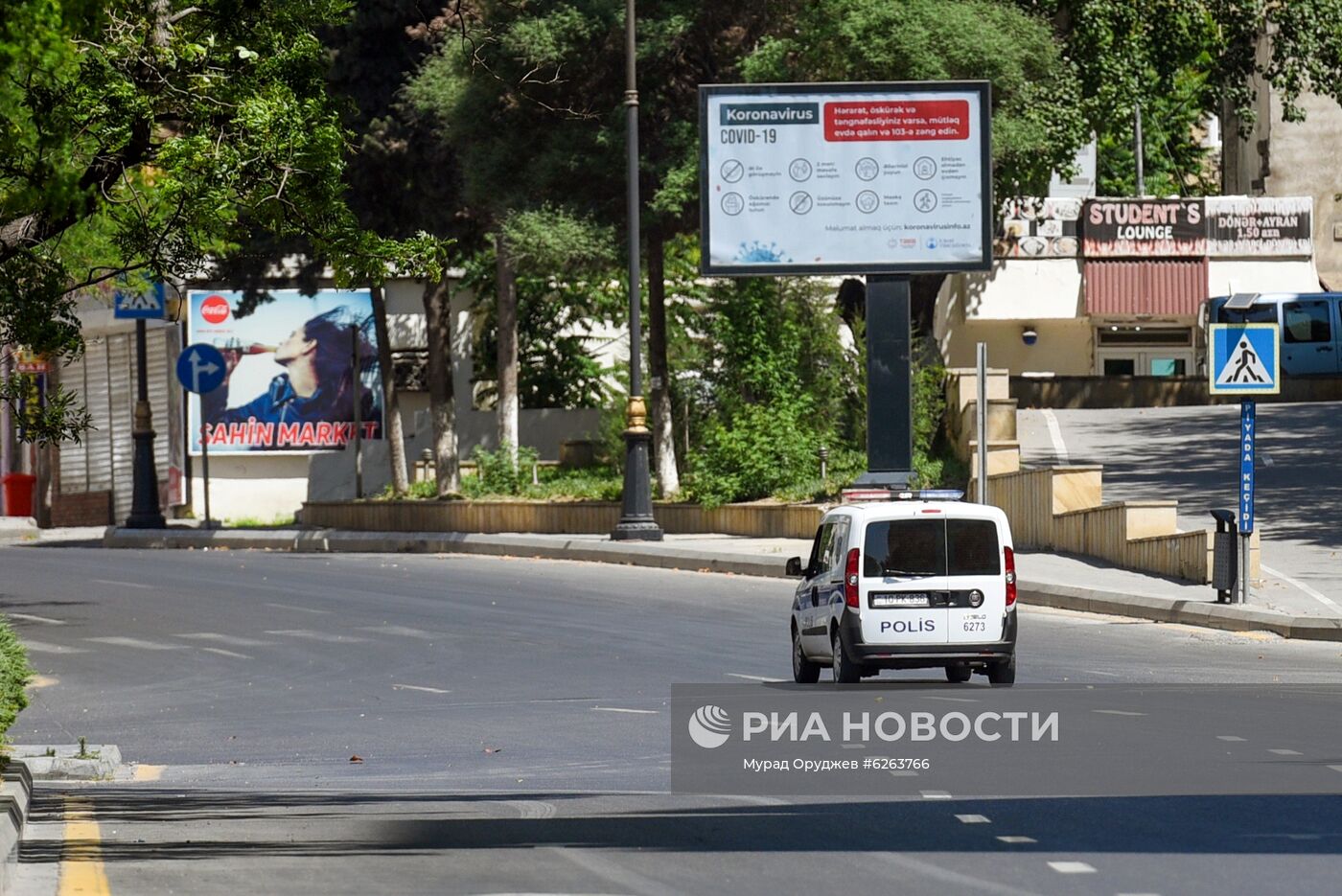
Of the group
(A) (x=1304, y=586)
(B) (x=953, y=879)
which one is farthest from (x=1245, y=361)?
(B) (x=953, y=879)

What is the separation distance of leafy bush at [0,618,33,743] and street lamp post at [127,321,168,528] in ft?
95.8

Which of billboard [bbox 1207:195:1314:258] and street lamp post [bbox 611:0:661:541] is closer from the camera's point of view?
street lamp post [bbox 611:0:661:541]

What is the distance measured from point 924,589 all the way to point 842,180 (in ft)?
51.7

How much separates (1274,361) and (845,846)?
49.1ft

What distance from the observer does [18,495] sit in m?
49.3

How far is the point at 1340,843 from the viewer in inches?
370

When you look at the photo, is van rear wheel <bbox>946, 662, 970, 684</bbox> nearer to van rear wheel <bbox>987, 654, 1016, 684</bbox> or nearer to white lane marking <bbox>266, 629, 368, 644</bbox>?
van rear wheel <bbox>987, 654, 1016, 684</bbox>

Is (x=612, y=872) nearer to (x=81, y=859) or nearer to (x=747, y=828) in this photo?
(x=747, y=828)

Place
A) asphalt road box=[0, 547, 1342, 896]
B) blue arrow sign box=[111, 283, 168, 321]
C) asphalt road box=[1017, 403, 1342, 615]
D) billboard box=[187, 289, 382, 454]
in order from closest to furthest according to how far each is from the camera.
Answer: asphalt road box=[0, 547, 1342, 896], asphalt road box=[1017, 403, 1342, 615], blue arrow sign box=[111, 283, 168, 321], billboard box=[187, 289, 382, 454]

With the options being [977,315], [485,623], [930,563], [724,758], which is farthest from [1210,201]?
[724,758]

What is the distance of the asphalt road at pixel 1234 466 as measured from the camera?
25.6 metres

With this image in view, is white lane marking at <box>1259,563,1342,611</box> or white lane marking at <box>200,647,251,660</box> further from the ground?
white lane marking at <box>1259,563,1342,611</box>

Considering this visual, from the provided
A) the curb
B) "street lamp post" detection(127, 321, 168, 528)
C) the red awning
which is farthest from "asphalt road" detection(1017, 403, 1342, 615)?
"street lamp post" detection(127, 321, 168, 528)

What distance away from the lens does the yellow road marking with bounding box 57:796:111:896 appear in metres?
8.75
